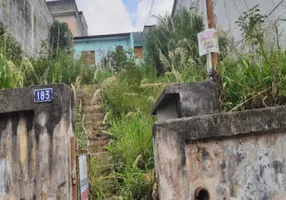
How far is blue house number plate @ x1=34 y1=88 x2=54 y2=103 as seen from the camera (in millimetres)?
2193

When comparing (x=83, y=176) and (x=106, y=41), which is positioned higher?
(x=106, y=41)

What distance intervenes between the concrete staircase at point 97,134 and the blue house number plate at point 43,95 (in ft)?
4.27

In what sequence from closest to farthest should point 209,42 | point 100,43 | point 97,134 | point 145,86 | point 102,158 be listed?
1. point 209,42
2. point 102,158
3. point 145,86
4. point 97,134
5. point 100,43

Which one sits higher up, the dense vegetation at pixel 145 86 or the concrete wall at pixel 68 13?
the concrete wall at pixel 68 13

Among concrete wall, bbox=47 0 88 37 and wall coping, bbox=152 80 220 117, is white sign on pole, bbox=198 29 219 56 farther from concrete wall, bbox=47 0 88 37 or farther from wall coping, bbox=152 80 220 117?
concrete wall, bbox=47 0 88 37

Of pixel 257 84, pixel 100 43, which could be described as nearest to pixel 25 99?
pixel 257 84

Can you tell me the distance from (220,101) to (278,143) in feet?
1.84

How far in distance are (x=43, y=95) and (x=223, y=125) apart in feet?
4.87

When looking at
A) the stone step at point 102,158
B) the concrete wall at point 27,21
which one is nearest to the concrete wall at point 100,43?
the concrete wall at point 27,21

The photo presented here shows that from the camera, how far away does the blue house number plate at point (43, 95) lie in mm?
2193

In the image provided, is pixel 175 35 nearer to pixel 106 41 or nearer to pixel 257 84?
pixel 257 84

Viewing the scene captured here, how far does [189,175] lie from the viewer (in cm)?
197

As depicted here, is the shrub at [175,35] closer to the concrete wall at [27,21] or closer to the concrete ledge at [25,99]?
the concrete ledge at [25,99]

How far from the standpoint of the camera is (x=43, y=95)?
2201mm
